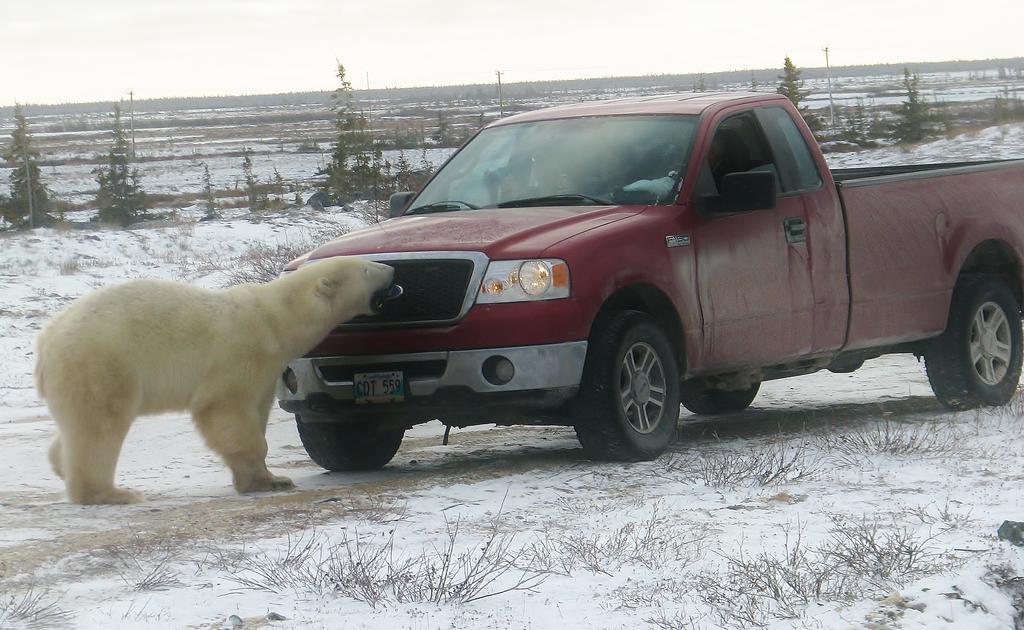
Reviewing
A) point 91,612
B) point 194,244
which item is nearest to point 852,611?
point 91,612

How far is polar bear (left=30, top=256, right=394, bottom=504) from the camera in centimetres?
614

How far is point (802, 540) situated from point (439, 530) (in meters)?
1.43

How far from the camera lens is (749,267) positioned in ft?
24.3

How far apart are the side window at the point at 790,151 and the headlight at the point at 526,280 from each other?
2.09 metres

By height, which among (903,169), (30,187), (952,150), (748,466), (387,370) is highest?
(30,187)

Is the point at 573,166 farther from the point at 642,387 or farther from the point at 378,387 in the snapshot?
the point at 378,387

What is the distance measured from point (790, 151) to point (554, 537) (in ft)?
12.3

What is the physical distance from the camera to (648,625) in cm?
412

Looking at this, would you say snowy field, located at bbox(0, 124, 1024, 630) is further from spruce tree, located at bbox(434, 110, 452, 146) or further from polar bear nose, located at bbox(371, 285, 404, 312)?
spruce tree, located at bbox(434, 110, 452, 146)

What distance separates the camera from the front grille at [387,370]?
6504mm

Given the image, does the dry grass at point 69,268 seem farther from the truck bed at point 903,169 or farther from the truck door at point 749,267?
the truck door at point 749,267

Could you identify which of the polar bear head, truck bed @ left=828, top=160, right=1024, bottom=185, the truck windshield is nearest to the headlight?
the polar bear head

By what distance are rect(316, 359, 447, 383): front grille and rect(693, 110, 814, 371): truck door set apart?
1563mm

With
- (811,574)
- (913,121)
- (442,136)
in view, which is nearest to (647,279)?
(811,574)
